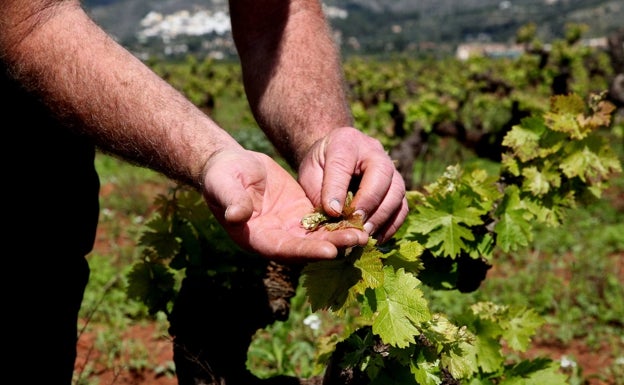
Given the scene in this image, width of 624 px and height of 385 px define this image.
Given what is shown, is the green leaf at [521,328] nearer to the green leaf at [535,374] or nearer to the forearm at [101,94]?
the green leaf at [535,374]

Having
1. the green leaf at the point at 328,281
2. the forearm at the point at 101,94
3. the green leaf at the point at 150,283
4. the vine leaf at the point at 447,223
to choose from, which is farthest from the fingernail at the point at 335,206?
the green leaf at the point at 150,283

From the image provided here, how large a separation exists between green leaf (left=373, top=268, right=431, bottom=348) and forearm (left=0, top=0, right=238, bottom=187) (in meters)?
0.60


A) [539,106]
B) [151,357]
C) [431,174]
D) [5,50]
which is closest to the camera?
[5,50]

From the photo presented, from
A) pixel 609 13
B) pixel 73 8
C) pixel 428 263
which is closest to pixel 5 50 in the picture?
pixel 73 8

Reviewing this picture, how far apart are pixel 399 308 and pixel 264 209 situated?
460 millimetres

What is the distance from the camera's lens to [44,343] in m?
2.11

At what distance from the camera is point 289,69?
233 cm

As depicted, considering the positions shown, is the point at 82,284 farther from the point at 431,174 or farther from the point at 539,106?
the point at 431,174

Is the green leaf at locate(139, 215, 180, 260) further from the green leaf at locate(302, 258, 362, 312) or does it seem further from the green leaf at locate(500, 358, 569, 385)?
the green leaf at locate(500, 358, 569, 385)

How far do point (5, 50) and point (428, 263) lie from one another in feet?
5.32

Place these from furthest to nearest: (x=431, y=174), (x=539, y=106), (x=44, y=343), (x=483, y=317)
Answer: (x=431, y=174) < (x=539, y=106) < (x=483, y=317) < (x=44, y=343)

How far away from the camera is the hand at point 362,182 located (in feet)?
4.85

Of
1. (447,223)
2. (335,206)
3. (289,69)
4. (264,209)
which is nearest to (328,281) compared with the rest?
(335,206)

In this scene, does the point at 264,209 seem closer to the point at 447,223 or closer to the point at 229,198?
the point at 229,198
